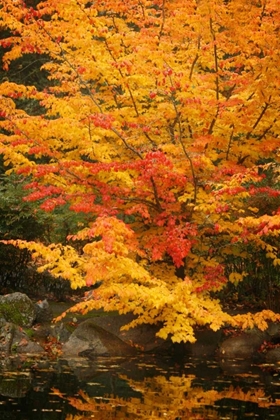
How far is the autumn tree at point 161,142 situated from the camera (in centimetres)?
1066

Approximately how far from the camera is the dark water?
293 inches

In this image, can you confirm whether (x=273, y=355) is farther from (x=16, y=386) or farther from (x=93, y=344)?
(x=16, y=386)

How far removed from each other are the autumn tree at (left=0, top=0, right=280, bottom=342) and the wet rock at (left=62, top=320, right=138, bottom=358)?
636mm

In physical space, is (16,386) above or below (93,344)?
below

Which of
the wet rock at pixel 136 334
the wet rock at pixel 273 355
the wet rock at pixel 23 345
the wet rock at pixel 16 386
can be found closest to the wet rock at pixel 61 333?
the wet rock at pixel 136 334

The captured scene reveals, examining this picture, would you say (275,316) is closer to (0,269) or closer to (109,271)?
(109,271)

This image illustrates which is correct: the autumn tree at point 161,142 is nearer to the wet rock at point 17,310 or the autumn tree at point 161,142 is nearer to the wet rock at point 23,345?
the wet rock at point 23,345

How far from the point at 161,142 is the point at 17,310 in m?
4.46

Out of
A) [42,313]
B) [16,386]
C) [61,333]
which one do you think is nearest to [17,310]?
[42,313]

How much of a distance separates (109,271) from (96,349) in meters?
1.93

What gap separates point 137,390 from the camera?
28.3 ft

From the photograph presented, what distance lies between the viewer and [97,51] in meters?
11.7

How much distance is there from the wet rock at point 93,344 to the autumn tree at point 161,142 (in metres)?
0.64

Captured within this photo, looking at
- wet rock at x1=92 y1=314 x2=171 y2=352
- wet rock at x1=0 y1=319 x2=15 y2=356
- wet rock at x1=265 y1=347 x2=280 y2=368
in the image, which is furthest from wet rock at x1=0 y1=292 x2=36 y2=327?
wet rock at x1=265 y1=347 x2=280 y2=368
